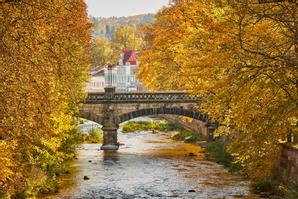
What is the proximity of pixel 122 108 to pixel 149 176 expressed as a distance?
16.2 metres

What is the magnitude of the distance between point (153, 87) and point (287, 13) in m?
43.9

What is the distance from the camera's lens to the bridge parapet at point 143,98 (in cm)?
4825

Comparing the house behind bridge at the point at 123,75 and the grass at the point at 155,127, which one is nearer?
the grass at the point at 155,127

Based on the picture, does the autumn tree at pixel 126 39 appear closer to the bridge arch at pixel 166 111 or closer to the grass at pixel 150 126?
the grass at pixel 150 126

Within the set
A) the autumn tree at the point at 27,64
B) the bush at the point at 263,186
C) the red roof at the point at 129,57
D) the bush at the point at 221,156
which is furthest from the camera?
the red roof at the point at 129,57

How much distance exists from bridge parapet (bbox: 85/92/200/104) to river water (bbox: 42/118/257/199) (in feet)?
13.9

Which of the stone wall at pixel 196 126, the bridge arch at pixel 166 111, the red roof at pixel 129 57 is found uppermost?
the red roof at pixel 129 57

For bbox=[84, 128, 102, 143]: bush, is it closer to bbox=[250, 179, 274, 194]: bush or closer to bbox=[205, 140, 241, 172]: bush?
bbox=[205, 140, 241, 172]: bush

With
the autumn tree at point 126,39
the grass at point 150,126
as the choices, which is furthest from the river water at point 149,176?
the autumn tree at point 126,39

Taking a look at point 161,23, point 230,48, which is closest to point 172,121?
point 161,23

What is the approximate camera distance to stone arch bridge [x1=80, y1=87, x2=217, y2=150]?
4859 cm

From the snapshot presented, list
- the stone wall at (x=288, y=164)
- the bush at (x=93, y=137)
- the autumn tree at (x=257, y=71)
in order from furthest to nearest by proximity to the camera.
Result: the bush at (x=93, y=137)
the stone wall at (x=288, y=164)
the autumn tree at (x=257, y=71)

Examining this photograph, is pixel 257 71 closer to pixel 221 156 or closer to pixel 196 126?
pixel 221 156

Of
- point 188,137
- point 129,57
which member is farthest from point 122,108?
point 129,57
